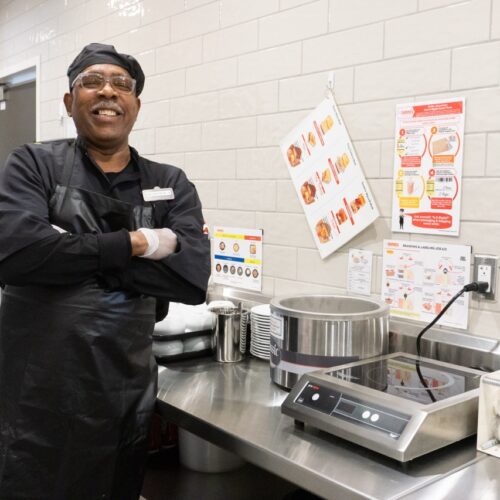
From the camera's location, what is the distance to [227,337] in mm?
1892

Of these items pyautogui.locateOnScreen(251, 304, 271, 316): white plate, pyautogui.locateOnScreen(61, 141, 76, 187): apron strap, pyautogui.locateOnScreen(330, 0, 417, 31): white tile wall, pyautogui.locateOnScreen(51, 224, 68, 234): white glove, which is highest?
pyautogui.locateOnScreen(330, 0, 417, 31): white tile wall

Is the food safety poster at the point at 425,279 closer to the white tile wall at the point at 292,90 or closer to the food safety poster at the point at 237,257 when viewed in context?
the white tile wall at the point at 292,90

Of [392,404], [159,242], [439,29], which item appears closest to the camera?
[392,404]

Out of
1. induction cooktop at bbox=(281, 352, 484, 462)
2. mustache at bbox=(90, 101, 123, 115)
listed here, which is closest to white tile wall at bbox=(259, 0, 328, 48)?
mustache at bbox=(90, 101, 123, 115)

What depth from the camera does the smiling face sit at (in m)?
1.57

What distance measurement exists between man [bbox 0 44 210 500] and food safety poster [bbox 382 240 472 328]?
0.54 m

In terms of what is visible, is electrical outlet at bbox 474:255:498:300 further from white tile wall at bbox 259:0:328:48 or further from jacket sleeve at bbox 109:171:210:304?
white tile wall at bbox 259:0:328:48

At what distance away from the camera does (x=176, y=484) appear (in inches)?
71.2

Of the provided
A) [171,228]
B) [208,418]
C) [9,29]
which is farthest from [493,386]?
[9,29]

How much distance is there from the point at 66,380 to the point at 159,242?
0.39m

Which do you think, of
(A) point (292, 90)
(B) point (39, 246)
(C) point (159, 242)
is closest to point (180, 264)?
(C) point (159, 242)

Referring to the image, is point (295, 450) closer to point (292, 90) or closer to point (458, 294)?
point (458, 294)

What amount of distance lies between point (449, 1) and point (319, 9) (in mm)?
444

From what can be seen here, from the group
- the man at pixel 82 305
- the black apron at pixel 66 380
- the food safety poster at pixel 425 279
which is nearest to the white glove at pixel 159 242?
the man at pixel 82 305
